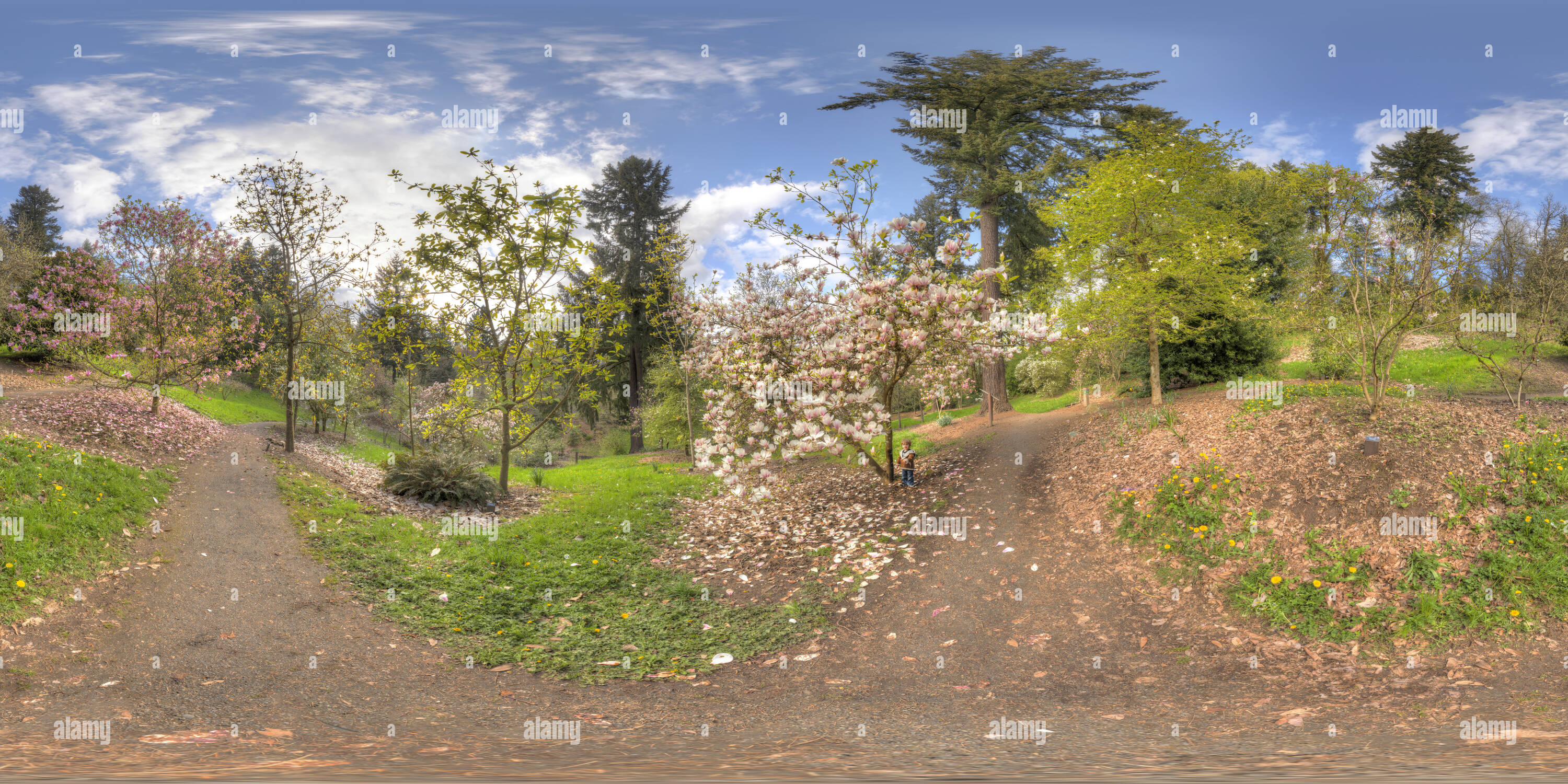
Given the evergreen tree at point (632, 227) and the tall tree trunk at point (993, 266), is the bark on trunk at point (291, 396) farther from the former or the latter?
the tall tree trunk at point (993, 266)

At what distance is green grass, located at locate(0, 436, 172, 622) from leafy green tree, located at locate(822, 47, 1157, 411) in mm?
18049

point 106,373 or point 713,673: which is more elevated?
point 106,373

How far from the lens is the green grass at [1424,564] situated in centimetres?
750

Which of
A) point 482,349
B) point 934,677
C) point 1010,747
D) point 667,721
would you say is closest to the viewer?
point 1010,747

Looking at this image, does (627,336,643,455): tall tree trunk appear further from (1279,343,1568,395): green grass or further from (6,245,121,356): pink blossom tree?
(1279,343,1568,395): green grass

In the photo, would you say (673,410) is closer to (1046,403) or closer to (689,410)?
(689,410)

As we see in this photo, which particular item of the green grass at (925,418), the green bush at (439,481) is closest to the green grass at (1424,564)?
the green grass at (925,418)

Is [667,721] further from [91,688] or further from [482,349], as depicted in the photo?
[482,349]

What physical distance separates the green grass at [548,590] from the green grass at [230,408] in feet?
41.3

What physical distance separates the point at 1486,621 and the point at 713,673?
8098mm

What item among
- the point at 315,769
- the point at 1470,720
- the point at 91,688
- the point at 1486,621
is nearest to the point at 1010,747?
the point at 1470,720

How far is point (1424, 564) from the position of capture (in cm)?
809

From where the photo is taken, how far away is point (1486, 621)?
738cm

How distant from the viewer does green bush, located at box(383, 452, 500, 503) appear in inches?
577
